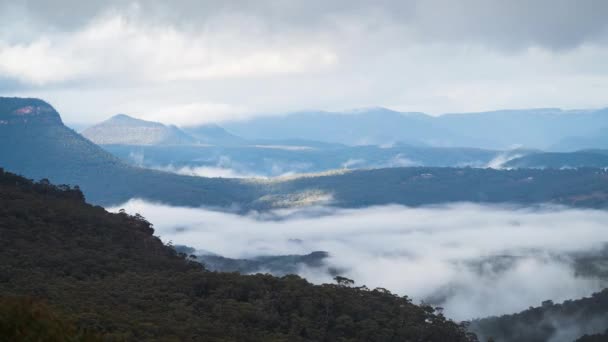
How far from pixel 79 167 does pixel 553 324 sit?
138300 millimetres

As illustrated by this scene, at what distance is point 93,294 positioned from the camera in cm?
3350

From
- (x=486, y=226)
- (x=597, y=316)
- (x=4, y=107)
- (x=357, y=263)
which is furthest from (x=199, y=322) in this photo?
(x=4, y=107)

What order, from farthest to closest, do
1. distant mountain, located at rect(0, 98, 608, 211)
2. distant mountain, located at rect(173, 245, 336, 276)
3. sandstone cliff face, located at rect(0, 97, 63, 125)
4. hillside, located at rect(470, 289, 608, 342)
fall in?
sandstone cliff face, located at rect(0, 97, 63, 125) < distant mountain, located at rect(0, 98, 608, 211) < distant mountain, located at rect(173, 245, 336, 276) < hillside, located at rect(470, 289, 608, 342)

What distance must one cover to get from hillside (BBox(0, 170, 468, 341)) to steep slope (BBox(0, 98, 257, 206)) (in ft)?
423

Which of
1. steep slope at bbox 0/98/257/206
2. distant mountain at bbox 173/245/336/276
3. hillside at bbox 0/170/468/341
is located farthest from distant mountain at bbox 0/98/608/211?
hillside at bbox 0/170/468/341

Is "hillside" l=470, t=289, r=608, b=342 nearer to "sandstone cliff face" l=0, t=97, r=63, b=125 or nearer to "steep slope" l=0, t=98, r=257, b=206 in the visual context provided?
"steep slope" l=0, t=98, r=257, b=206

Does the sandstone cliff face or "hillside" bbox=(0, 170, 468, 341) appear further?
the sandstone cliff face

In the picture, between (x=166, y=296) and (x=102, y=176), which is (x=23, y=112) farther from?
(x=166, y=296)

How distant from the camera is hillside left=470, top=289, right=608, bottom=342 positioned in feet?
203

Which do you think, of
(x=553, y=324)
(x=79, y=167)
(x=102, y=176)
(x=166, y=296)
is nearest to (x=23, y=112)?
(x=79, y=167)

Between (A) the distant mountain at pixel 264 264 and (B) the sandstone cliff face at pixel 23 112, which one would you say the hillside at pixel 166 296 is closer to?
(A) the distant mountain at pixel 264 264

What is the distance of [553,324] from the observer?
214ft

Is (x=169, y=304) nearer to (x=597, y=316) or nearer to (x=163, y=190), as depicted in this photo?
(x=597, y=316)

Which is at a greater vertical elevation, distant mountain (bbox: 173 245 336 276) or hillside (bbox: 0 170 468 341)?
distant mountain (bbox: 173 245 336 276)
